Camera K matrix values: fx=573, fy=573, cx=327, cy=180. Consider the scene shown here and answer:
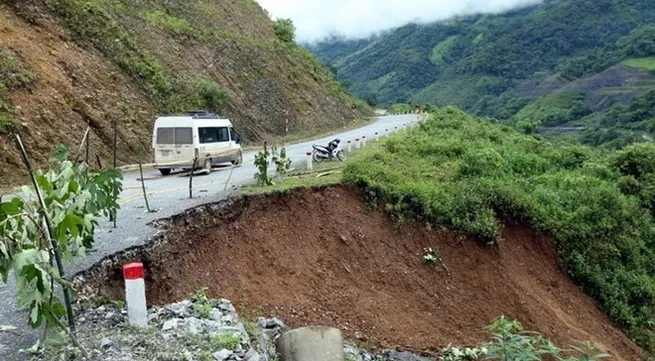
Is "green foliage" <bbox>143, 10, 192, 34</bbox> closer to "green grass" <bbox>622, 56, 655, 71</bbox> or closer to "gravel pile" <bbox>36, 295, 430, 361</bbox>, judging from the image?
"gravel pile" <bbox>36, 295, 430, 361</bbox>

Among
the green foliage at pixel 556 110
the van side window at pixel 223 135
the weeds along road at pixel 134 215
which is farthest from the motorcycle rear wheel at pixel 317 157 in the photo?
the green foliage at pixel 556 110

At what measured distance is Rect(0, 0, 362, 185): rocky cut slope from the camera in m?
17.0

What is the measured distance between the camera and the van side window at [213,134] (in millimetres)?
18703

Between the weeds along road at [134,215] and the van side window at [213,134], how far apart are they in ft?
3.36

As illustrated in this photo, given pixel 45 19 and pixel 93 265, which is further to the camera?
pixel 45 19

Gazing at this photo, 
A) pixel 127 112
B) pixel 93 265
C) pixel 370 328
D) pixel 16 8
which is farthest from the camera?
pixel 127 112

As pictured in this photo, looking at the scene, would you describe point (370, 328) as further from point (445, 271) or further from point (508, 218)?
point (508, 218)

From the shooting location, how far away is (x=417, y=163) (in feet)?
59.3

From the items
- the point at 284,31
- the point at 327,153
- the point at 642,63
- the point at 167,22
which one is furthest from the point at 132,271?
the point at 642,63

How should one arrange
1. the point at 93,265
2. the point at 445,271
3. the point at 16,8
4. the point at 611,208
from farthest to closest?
the point at 16,8 < the point at 611,208 < the point at 445,271 < the point at 93,265

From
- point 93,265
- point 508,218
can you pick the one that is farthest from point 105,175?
point 508,218

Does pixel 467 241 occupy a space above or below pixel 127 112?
below

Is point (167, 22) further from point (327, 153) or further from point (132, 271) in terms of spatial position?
point (132, 271)

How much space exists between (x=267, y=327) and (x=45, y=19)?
1677cm
